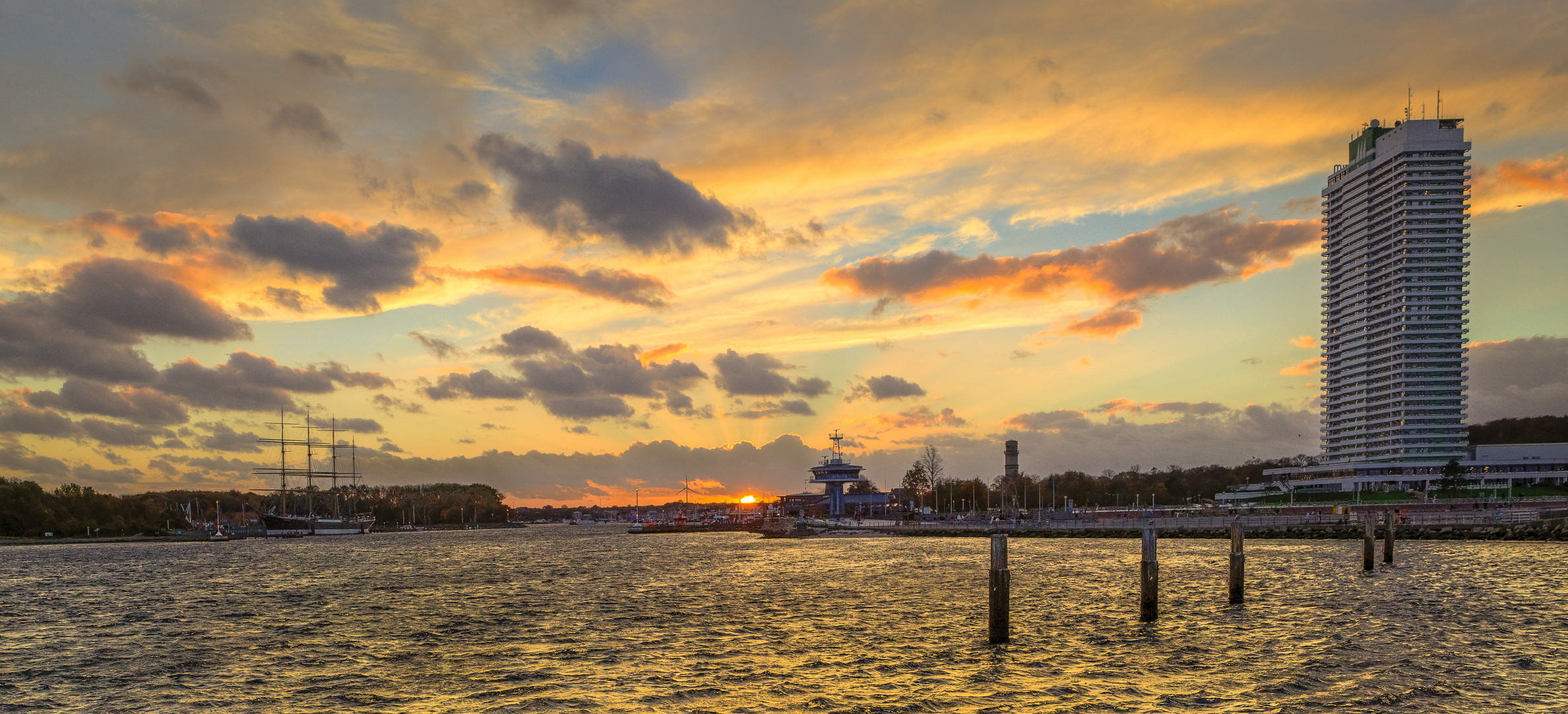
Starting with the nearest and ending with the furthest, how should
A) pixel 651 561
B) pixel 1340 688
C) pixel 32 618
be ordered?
pixel 1340 688
pixel 32 618
pixel 651 561

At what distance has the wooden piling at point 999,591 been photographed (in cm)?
3428

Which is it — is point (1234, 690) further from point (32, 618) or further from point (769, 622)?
point (32, 618)

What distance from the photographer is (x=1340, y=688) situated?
92.5 feet

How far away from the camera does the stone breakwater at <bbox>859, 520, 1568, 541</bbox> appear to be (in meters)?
92.0

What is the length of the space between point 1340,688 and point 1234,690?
3.14 m

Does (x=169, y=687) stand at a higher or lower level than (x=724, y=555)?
higher

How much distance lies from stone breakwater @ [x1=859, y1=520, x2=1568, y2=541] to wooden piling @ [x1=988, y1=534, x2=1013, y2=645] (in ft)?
108

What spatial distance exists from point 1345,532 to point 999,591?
8936 cm

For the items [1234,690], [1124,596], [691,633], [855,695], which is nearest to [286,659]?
[691,633]

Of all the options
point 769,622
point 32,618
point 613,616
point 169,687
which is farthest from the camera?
point 32,618

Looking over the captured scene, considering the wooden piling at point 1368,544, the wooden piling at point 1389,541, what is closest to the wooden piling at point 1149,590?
the wooden piling at point 1368,544

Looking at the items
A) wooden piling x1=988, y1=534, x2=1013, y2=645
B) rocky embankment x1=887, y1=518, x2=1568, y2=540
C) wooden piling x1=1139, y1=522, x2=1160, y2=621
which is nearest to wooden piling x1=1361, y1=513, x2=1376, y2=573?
rocky embankment x1=887, y1=518, x2=1568, y2=540

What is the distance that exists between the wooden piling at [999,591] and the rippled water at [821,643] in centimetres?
83

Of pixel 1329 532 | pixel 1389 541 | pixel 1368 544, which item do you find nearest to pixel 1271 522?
pixel 1329 532
